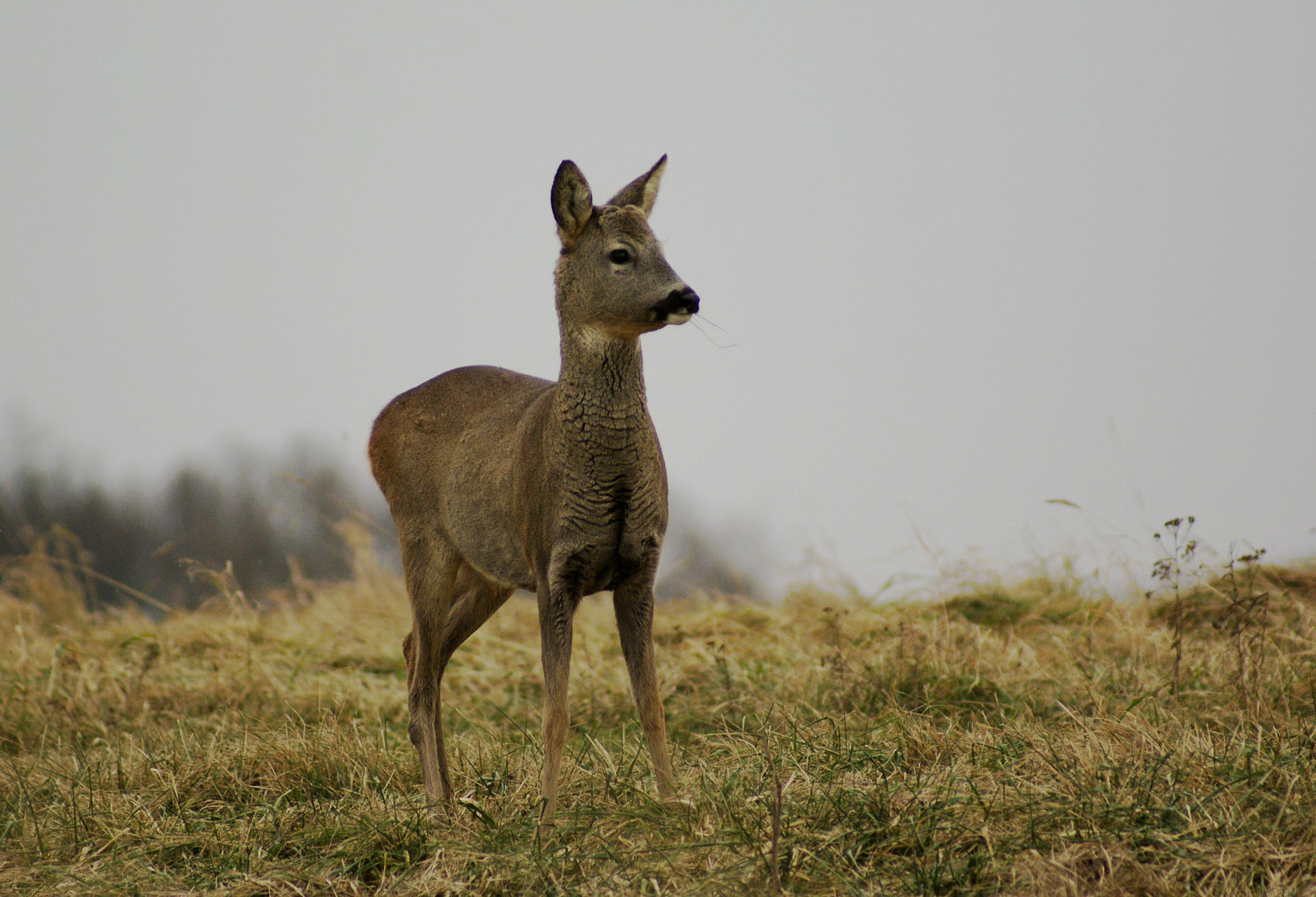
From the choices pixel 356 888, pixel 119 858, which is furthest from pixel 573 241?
pixel 119 858

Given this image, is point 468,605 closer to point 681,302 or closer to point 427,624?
point 427,624

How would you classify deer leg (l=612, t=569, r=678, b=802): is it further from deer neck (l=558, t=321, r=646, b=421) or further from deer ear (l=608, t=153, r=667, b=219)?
deer ear (l=608, t=153, r=667, b=219)

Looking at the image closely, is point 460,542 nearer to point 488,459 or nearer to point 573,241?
point 488,459

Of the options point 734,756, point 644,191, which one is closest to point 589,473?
point 644,191

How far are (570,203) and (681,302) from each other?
2.05 feet

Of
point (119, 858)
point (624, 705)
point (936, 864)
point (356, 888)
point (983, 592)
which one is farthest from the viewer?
point (983, 592)

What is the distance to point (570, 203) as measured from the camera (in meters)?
4.13

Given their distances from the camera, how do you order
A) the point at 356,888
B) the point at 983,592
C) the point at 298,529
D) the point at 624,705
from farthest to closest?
1. the point at 298,529
2. the point at 983,592
3. the point at 624,705
4. the point at 356,888

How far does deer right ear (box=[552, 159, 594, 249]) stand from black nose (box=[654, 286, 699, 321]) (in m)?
0.52

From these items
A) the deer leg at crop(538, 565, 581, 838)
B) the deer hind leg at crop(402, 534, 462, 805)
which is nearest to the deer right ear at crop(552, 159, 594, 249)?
the deer leg at crop(538, 565, 581, 838)

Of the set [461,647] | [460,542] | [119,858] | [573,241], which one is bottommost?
[461,647]

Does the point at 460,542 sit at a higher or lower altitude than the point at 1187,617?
higher

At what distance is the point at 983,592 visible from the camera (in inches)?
309

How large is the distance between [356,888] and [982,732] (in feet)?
8.19
